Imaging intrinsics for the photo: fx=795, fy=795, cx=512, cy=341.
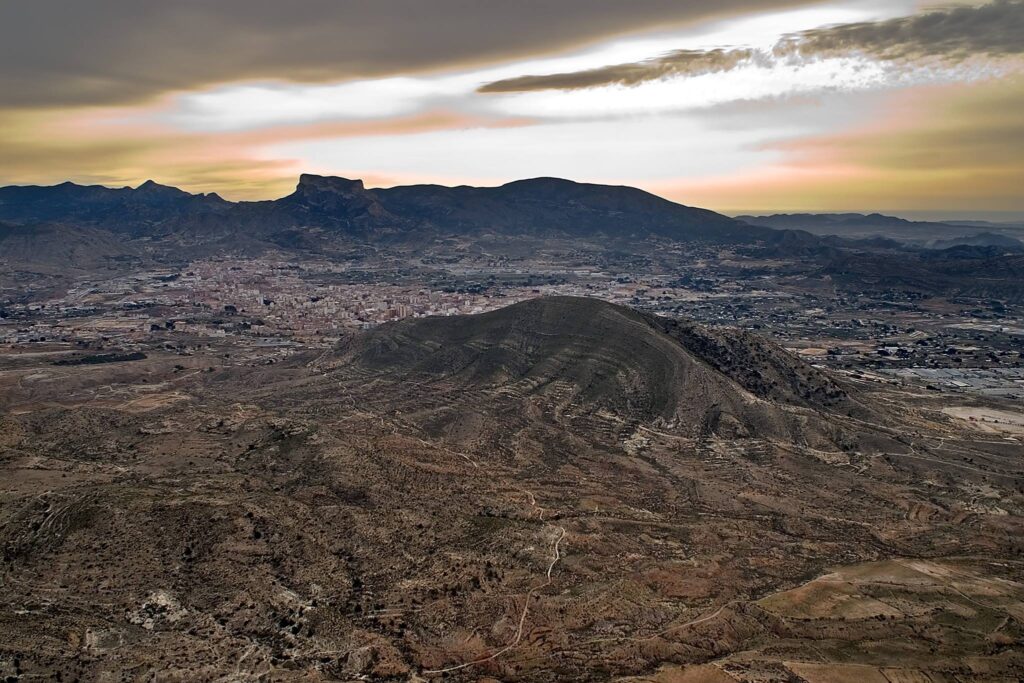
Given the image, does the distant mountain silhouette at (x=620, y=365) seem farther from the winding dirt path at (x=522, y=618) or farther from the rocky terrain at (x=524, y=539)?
the winding dirt path at (x=522, y=618)

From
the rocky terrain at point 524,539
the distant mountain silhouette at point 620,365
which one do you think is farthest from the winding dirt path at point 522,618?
the distant mountain silhouette at point 620,365

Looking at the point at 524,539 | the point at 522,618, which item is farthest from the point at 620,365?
the point at 522,618

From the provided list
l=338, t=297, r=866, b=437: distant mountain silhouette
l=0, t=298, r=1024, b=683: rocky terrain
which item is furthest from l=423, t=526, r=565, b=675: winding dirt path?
l=338, t=297, r=866, b=437: distant mountain silhouette

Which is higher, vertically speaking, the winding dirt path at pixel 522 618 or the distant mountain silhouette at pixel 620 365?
the distant mountain silhouette at pixel 620 365

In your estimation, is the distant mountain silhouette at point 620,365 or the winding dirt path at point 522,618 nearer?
the winding dirt path at point 522,618

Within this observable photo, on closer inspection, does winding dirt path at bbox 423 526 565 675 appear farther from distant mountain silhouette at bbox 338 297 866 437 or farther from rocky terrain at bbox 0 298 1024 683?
distant mountain silhouette at bbox 338 297 866 437

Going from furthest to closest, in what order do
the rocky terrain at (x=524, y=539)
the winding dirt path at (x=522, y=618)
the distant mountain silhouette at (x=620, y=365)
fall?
the distant mountain silhouette at (x=620, y=365), the rocky terrain at (x=524, y=539), the winding dirt path at (x=522, y=618)

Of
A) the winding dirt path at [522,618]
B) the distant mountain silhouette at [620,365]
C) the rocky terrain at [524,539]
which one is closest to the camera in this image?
the winding dirt path at [522,618]

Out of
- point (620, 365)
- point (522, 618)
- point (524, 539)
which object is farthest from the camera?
point (620, 365)

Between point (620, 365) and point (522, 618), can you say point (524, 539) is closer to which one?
point (522, 618)

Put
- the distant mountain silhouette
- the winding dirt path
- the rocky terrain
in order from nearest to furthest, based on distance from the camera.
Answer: the winding dirt path
the rocky terrain
the distant mountain silhouette
